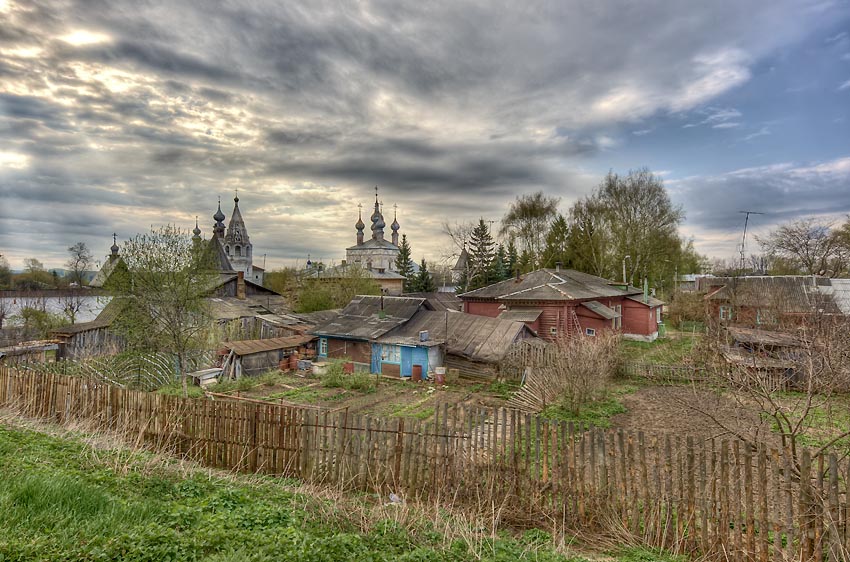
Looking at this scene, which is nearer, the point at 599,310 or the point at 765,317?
the point at 765,317

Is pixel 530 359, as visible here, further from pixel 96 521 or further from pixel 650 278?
pixel 650 278

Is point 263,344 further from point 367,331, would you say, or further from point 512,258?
point 512,258

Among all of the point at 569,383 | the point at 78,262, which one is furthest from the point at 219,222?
the point at 569,383

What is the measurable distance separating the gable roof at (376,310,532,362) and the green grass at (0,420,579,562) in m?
13.6

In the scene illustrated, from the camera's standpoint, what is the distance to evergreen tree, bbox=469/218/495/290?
49.0 m

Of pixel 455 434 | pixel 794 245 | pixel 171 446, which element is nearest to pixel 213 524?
pixel 455 434

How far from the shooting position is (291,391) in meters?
17.6

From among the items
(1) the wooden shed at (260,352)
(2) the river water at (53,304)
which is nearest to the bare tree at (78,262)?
(2) the river water at (53,304)

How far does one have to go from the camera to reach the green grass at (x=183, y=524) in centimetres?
403

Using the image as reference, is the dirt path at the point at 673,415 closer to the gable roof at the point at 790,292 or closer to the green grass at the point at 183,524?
the green grass at the point at 183,524

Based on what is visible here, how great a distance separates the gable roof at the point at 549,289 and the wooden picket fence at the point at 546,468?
1976 centimetres

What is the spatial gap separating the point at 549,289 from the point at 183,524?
25.1 meters

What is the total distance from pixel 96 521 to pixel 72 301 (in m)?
46.0

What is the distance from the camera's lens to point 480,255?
50031mm
